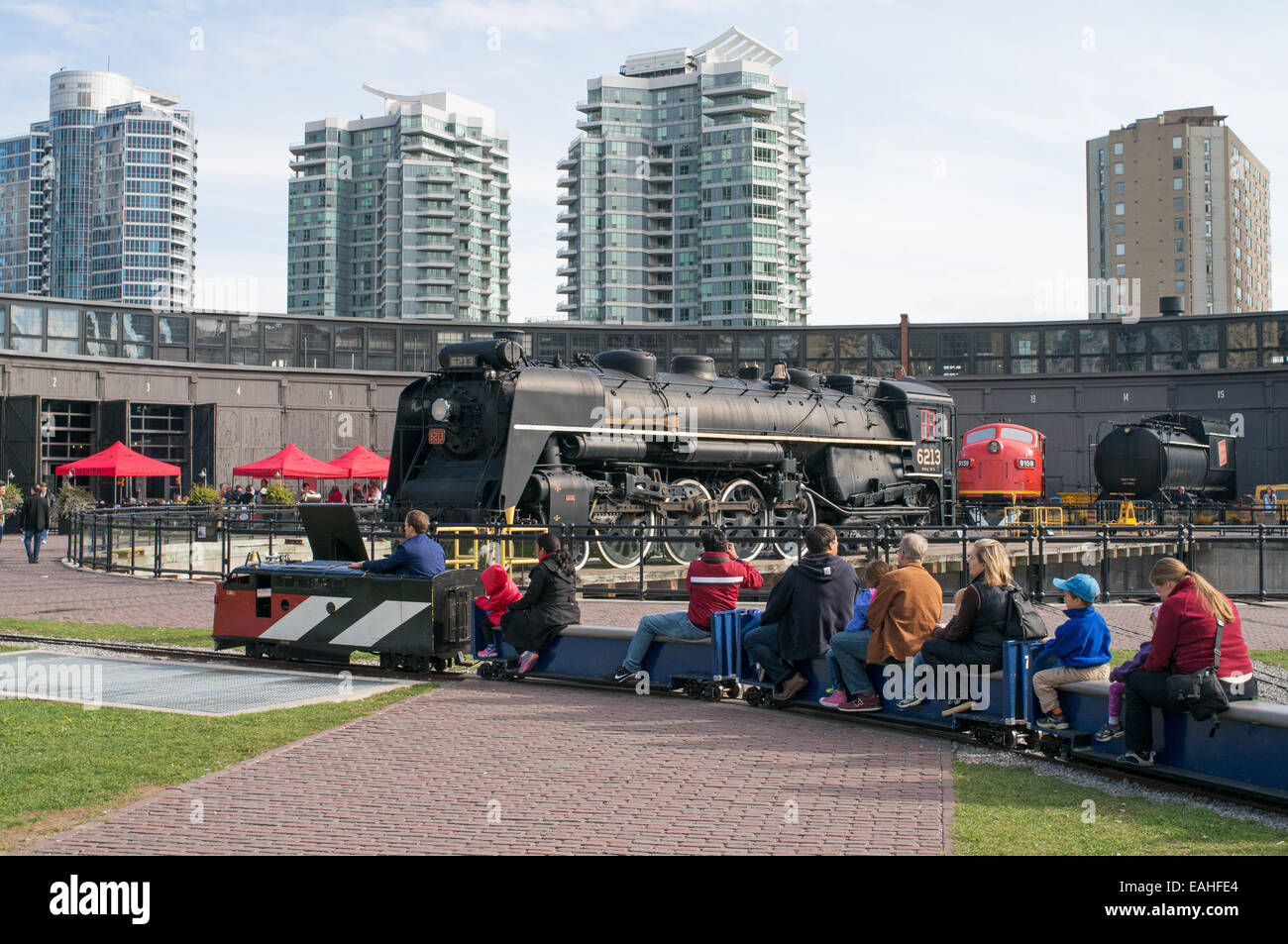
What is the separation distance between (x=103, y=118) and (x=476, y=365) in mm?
187969

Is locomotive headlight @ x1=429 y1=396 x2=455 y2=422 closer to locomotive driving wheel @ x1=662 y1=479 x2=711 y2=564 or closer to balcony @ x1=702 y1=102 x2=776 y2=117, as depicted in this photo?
locomotive driving wheel @ x1=662 y1=479 x2=711 y2=564

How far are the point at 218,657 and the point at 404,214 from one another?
13535cm

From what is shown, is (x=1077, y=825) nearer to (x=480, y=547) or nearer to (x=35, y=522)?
(x=480, y=547)

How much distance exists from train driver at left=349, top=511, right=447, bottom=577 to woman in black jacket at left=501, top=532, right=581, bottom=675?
983 millimetres

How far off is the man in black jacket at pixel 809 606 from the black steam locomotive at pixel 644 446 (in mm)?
7206

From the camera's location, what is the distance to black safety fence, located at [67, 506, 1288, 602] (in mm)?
18109

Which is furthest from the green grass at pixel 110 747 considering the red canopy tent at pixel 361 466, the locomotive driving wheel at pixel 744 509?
the red canopy tent at pixel 361 466

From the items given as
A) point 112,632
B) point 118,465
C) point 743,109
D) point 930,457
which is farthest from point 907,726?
point 743,109

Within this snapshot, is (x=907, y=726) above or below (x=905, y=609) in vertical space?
below

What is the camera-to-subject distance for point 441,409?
20797 millimetres

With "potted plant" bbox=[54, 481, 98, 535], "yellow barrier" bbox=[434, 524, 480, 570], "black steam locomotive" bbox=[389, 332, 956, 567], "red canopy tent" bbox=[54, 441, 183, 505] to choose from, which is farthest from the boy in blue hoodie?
"potted plant" bbox=[54, 481, 98, 535]

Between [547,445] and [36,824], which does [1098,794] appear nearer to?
[36,824]

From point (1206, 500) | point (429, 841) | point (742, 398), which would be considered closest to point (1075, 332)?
point (1206, 500)

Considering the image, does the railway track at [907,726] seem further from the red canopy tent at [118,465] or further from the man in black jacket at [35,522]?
the red canopy tent at [118,465]
